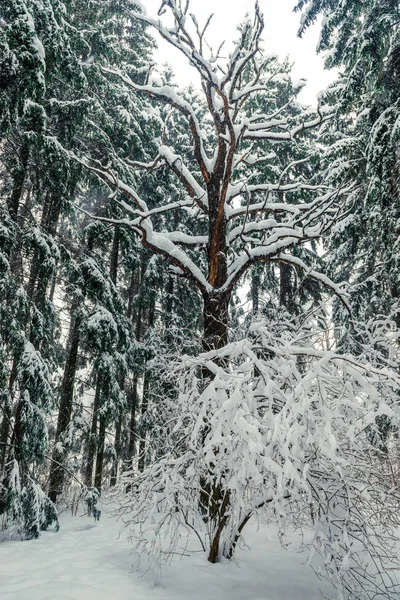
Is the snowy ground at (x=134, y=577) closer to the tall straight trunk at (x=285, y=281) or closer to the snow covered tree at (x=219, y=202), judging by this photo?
the snow covered tree at (x=219, y=202)

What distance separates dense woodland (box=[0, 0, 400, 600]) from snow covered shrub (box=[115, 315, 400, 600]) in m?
0.03

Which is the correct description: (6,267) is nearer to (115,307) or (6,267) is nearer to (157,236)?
(157,236)

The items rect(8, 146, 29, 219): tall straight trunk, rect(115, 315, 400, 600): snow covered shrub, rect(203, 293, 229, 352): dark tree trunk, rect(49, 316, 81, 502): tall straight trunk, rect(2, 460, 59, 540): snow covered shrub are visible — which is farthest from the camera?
rect(49, 316, 81, 502): tall straight trunk

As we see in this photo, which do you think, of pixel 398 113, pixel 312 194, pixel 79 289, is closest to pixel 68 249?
pixel 79 289

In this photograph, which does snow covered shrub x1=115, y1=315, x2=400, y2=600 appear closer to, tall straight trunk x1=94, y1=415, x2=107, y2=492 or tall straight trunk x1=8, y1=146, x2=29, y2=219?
tall straight trunk x1=8, y1=146, x2=29, y2=219

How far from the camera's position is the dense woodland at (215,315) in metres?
3.60

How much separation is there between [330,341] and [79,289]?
231 inches

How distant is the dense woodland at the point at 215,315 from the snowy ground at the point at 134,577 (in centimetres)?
33

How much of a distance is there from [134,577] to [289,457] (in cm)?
219

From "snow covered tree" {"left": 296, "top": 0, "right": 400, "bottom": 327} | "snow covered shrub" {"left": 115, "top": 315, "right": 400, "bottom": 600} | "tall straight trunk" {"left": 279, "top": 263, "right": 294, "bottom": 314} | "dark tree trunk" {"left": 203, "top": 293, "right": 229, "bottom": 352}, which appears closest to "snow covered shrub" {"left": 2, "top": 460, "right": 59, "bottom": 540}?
"snow covered shrub" {"left": 115, "top": 315, "right": 400, "bottom": 600}

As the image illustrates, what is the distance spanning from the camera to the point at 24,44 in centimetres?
582

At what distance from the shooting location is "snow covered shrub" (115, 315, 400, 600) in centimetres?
319

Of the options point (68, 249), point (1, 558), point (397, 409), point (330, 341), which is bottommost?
point (1, 558)

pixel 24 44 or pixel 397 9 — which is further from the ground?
pixel 397 9
